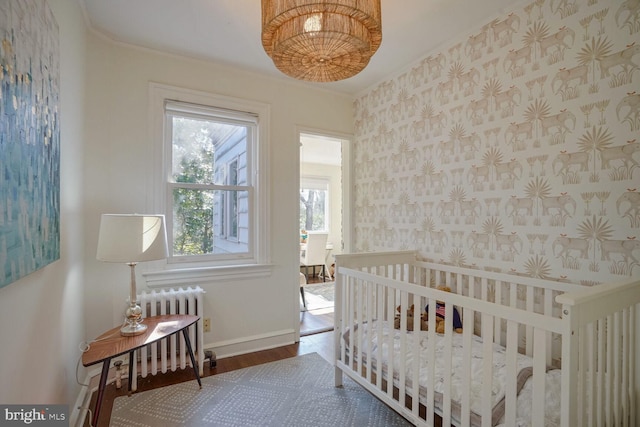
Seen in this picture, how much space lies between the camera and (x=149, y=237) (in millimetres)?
1758

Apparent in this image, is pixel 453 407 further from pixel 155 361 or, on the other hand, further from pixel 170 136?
pixel 170 136

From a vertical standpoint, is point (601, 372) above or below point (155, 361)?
above

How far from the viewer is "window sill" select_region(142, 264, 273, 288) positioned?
2357 millimetres

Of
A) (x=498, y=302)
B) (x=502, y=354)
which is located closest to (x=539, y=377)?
(x=502, y=354)

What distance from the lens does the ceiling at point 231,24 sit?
1858 millimetres

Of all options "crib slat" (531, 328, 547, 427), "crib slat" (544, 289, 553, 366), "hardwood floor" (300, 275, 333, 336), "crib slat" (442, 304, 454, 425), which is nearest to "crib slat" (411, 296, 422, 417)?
"crib slat" (442, 304, 454, 425)

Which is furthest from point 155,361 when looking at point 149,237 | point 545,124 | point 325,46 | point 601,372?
point 545,124

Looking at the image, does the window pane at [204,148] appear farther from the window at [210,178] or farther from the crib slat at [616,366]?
the crib slat at [616,366]

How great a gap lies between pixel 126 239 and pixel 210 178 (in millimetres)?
1051

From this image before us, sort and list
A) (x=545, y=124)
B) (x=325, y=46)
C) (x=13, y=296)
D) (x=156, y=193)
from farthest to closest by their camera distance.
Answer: (x=156, y=193) < (x=545, y=124) < (x=325, y=46) < (x=13, y=296)

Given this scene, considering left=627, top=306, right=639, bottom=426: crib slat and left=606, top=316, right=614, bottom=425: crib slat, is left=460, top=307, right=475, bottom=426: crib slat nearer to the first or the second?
left=606, top=316, right=614, bottom=425: crib slat

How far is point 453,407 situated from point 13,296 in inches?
70.0

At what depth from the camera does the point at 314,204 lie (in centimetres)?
630

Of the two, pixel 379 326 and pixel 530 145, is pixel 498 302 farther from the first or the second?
pixel 530 145
